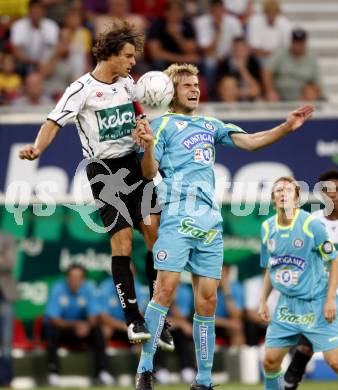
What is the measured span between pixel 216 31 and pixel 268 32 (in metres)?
0.80

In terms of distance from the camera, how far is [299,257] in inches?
454

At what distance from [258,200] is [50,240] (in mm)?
2713

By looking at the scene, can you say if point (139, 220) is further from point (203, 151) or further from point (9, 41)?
point (9, 41)

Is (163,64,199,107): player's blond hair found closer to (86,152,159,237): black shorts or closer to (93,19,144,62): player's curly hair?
(93,19,144,62): player's curly hair

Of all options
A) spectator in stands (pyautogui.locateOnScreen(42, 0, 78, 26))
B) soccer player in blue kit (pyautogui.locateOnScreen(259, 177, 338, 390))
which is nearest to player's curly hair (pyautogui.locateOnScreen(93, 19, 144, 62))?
soccer player in blue kit (pyautogui.locateOnScreen(259, 177, 338, 390))

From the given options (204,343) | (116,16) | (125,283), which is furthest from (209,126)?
(116,16)

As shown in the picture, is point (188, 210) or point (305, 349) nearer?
point (188, 210)

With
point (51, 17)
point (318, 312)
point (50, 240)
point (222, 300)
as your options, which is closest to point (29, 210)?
point (50, 240)

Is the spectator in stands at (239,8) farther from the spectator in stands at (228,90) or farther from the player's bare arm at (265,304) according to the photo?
the player's bare arm at (265,304)

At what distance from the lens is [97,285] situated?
623 inches

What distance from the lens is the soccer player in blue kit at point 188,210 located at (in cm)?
997

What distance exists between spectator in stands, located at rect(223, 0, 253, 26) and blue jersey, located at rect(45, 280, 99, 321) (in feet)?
Answer: 17.3

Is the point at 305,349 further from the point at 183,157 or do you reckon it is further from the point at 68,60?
the point at 68,60

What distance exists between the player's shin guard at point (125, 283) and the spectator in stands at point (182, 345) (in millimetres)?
5335
